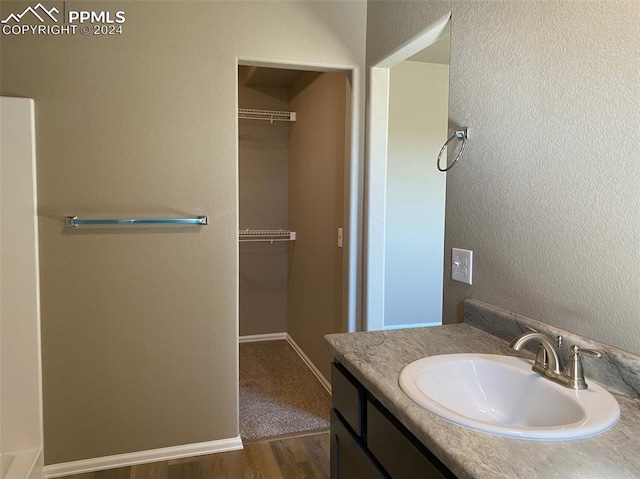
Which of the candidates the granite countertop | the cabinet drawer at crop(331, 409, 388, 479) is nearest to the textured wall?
the cabinet drawer at crop(331, 409, 388, 479)

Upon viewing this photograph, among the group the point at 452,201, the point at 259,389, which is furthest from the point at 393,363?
the point at 259,389

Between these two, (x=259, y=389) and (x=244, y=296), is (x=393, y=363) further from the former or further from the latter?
(x=244, y=296)

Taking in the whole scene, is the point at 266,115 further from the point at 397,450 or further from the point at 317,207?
the point at 397,450

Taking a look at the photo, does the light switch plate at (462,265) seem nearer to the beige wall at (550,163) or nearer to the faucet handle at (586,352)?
the beige wall at (550,163)

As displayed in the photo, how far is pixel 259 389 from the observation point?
122 inches

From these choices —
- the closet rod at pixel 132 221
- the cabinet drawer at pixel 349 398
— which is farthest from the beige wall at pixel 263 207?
the cabinet drawer at pixel 349 398

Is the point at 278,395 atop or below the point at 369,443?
below

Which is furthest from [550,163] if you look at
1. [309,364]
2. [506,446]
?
[309,364]

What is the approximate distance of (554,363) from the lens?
1097 mm

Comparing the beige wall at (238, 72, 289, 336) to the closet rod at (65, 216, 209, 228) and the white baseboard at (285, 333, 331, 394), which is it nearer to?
the white baseboard at (285, 333, 331, 394)

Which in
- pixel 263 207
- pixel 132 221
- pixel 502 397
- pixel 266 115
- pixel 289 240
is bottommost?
pixel 502 397

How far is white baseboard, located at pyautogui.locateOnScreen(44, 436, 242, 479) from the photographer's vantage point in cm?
216

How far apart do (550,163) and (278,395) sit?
7.56 feet

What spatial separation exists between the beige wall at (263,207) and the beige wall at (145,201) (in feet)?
5.51
